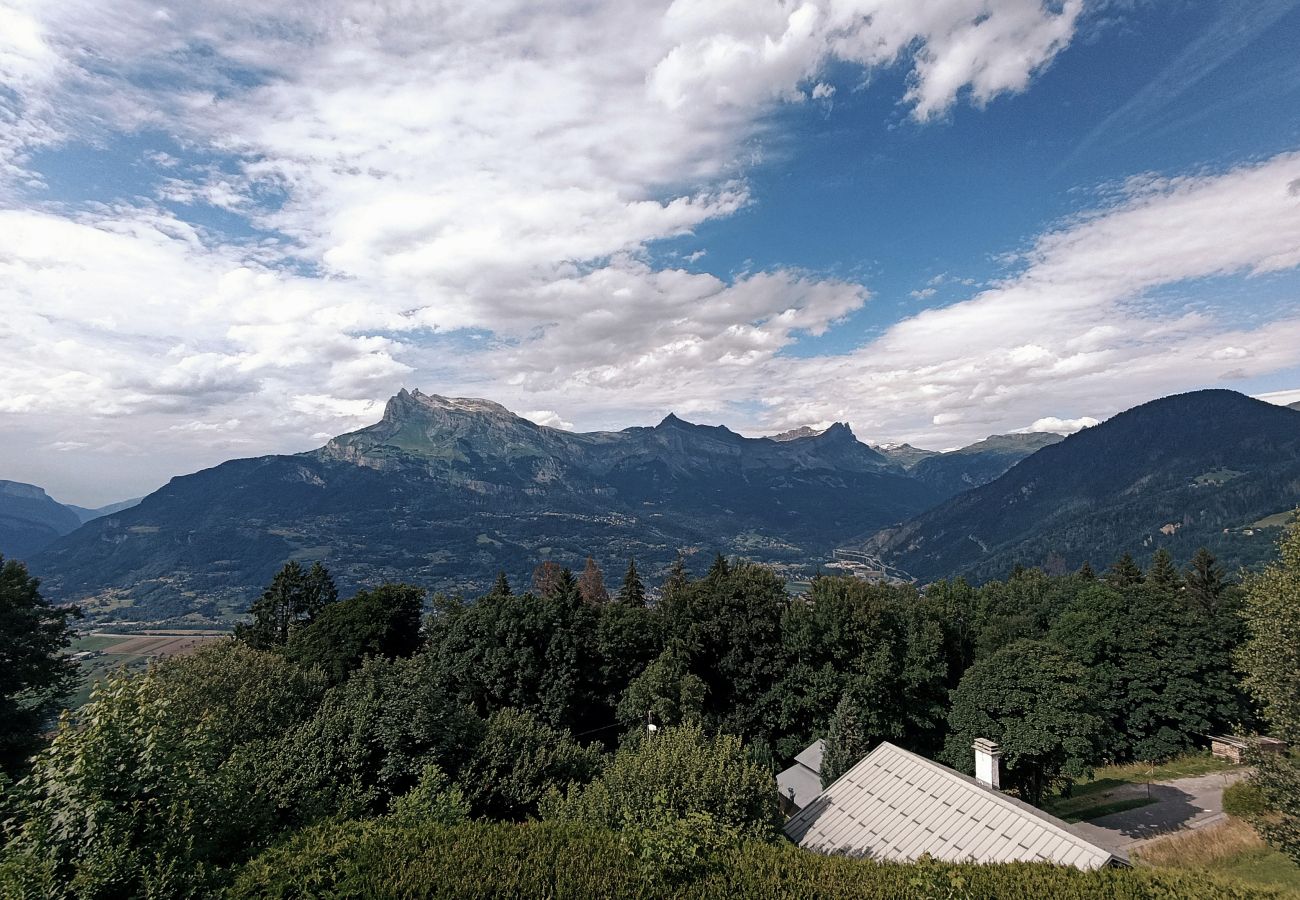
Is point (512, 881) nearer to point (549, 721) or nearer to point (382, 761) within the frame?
point (382, 761)

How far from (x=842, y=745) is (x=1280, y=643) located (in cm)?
1788

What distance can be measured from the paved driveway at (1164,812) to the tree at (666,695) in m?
17.2

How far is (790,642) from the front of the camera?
3744 cm

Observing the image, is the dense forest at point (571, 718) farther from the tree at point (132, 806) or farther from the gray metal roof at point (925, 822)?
the gray metal roof at point (925, 822)

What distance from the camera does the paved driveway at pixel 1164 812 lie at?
27703mm

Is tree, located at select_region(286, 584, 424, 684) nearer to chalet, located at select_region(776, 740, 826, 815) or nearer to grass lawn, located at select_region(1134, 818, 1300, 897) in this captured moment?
chalet, located at select_region(776, 740, 826, 815)

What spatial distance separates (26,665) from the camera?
88.4 ft

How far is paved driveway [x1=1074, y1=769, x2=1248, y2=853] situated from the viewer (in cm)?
2770

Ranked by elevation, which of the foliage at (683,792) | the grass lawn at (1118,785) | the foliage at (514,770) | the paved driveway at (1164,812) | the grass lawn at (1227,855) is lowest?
the grass lawn at (1118,785)

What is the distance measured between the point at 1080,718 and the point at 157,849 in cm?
3335

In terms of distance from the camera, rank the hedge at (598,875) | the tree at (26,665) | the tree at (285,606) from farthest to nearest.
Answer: the tree at (285,606) → the tree at (26,665) → the hedge at (598,875)

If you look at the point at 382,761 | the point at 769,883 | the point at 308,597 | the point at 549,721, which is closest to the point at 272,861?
the point at 382,761

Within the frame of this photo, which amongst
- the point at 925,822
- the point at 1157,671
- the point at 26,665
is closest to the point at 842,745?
the point at 925,822

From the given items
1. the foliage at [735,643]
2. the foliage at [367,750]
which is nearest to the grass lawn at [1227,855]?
the foliage at [735,643]
